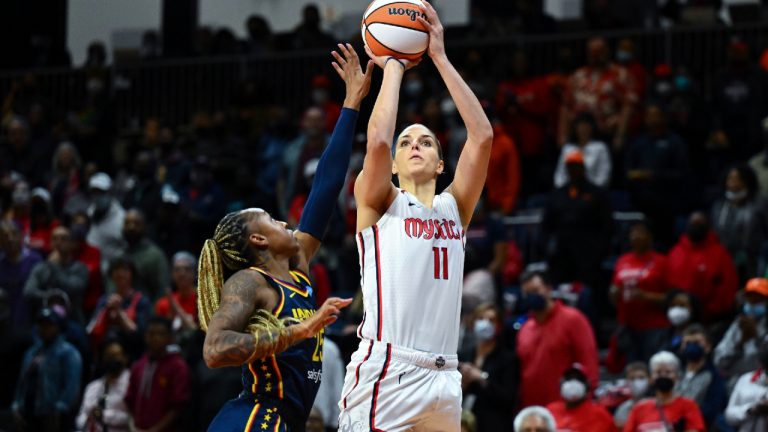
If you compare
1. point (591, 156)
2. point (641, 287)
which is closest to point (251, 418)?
point (641, 287)

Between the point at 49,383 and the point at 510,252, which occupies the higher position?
the point at 510,252

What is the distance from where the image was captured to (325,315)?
584 cm

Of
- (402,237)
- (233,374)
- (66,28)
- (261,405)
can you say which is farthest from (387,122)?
(66,28)

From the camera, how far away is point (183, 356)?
1268 centimetres

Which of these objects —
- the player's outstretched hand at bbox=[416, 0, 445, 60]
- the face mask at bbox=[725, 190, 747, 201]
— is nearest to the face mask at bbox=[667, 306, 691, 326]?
the face mask at bbox=[725, 190, 747, 201]

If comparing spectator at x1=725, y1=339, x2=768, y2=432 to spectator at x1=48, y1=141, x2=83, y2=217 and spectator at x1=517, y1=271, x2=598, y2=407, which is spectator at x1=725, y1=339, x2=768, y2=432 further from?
spectator at x1=48, y1=141, x2=83, y2=217

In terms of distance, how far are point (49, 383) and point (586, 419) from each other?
4896 mm

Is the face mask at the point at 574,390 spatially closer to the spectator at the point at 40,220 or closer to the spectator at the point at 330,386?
the spectator at the point at 330,386

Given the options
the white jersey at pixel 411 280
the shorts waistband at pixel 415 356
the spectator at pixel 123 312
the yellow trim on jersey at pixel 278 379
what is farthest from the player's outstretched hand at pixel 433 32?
the spectator at pixel 123 312

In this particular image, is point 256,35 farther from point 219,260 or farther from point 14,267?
point 219,260

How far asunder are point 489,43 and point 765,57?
3.85 metres

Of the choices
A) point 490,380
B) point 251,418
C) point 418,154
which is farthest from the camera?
point 490,380

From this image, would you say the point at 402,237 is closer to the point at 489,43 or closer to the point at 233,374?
the point at 233,374

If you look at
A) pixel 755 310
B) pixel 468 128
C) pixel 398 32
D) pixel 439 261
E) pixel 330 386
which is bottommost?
pixel 330 386
